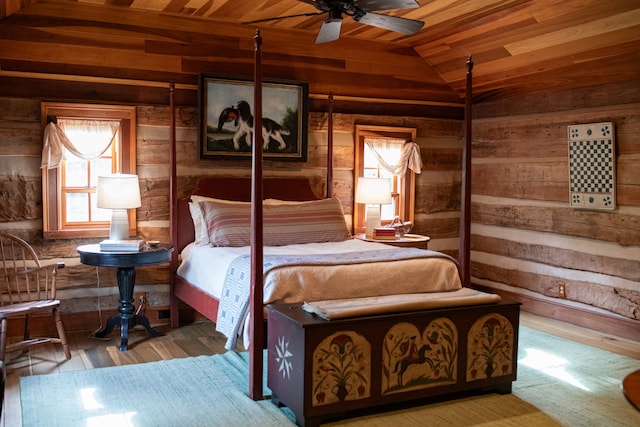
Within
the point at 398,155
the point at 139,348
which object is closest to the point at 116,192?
the point at 139,348

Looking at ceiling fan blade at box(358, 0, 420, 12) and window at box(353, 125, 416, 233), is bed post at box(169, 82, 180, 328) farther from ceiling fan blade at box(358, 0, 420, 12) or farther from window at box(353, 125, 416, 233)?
ceiling fan blade at box(358, 0, 420, 12)

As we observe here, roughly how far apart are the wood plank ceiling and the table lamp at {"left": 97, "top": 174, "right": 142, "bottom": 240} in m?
0.92

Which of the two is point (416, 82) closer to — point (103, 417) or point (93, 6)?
point (93, 6)

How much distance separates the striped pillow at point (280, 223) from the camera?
5484 mm

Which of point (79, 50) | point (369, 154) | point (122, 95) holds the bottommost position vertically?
point (369, 154)

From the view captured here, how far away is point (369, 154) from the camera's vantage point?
272 inches

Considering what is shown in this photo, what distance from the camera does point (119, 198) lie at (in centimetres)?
525

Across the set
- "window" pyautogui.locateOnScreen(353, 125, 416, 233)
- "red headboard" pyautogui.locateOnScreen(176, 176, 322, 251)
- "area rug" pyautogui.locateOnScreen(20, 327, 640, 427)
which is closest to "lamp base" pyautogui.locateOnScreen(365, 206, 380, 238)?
"window" pyautogui.locateOnScreen(353, 125, 416, 233)

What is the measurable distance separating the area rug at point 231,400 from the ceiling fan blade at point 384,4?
2.36 metres

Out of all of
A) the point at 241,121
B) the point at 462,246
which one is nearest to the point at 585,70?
the point at 462,246

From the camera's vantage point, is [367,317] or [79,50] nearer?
[367,317]

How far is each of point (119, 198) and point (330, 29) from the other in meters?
2.13

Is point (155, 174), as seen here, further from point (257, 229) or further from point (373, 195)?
point (257, 229)

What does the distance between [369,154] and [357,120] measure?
39 cm
